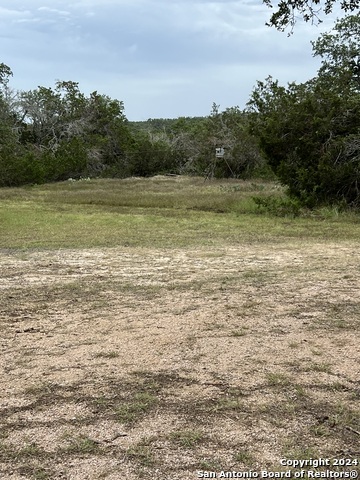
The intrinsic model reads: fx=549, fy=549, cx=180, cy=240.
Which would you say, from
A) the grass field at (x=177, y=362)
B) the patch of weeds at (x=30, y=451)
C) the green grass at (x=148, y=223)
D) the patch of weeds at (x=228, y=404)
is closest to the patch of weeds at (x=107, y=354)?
the grass field at (x=177, y=362)

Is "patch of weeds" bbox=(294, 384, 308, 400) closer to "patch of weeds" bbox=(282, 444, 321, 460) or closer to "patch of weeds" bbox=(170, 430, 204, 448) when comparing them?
"patch of weeds" bbox=(282, 444, 321, 460)

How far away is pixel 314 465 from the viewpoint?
7.53 ft

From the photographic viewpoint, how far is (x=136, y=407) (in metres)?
2.87

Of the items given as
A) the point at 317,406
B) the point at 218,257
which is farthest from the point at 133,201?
the point at 317,406

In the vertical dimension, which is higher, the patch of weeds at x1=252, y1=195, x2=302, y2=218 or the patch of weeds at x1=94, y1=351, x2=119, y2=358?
the patch of weeds at x1=252, y1=195, x2=302, y2=218

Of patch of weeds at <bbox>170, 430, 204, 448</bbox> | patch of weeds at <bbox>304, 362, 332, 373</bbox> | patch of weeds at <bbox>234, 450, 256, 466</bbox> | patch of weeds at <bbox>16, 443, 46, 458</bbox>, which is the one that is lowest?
patch of weeds at <bbox>16, 443, 46, 458</bbox>

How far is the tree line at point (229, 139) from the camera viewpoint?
560 inches

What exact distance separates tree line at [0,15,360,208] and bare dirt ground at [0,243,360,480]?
339 inches

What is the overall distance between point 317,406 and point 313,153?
12.3m

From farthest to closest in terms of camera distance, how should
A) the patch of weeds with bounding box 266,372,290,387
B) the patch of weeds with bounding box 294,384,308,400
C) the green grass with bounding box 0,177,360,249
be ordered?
the green grass with bounding box 0,177,360,249 → the patch of weeds with bounding box 266,372,290,387 → the patch of weeds with bounding box 294,384,308,400

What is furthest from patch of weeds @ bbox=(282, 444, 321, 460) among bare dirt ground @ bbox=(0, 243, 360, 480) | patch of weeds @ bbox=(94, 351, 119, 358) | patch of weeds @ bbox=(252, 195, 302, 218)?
patch of weeds @ bbox=(252, 195, 302, 218)

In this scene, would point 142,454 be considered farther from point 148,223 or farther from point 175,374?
point 148,223

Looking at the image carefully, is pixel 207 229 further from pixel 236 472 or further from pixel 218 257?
pixel 236 472

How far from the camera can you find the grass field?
2418mm
